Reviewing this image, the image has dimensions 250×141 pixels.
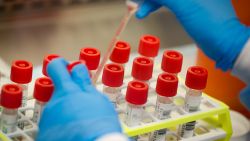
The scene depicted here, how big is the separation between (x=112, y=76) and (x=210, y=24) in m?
0.17

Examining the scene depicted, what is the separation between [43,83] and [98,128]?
6.5 inches

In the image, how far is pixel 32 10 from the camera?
4.90ft

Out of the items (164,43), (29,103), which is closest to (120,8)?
(164,43)

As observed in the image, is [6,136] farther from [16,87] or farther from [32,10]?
[32,10]

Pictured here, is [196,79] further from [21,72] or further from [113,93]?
[21,72]

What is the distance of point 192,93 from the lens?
91 cm

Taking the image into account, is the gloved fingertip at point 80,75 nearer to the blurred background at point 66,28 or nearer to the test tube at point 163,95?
the test tube at point 163,95

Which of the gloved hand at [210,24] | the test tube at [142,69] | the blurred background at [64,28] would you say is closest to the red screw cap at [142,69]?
the test tube at [142,69]

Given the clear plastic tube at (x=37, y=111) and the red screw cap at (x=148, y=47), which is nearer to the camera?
the clear plastic tube at (x=37, y=111)

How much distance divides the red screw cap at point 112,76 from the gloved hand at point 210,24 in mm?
118

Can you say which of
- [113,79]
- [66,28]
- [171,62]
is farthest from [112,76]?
[66,28]

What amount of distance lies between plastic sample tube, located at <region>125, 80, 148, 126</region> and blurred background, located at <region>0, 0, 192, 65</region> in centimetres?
58

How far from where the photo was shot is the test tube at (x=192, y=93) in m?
0.89

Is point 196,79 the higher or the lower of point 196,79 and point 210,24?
the lower
